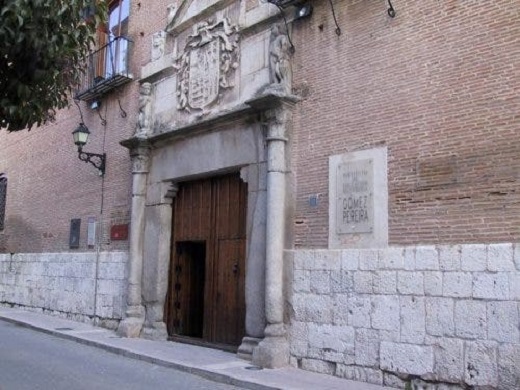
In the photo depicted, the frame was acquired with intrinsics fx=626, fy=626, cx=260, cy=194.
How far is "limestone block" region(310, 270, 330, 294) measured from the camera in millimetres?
7945

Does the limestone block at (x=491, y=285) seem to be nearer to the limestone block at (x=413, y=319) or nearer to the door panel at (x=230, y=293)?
the limestone block at (x=413, y=319)

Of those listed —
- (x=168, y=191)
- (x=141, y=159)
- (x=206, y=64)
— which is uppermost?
(x=206, y=64)

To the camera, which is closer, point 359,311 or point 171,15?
point 359,311

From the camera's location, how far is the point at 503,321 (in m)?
6.14

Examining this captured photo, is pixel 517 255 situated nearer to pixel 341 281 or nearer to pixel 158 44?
pixel 341 281

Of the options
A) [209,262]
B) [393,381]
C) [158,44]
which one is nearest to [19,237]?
[158,44]

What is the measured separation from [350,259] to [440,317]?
142cm

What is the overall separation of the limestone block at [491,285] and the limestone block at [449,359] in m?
0.57

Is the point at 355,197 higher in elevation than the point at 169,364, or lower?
higher

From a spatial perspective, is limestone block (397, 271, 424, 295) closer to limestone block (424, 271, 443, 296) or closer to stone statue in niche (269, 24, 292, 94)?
limestone block (424, 271, 443, 296)

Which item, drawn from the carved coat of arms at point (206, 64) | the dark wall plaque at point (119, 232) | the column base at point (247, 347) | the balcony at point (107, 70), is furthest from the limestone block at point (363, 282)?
the balcony at point (107, 70)

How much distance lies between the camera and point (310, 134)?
8547 millimetres

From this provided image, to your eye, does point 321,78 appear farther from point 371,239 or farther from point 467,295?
point 467,295

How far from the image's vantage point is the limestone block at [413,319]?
22.4 ft
